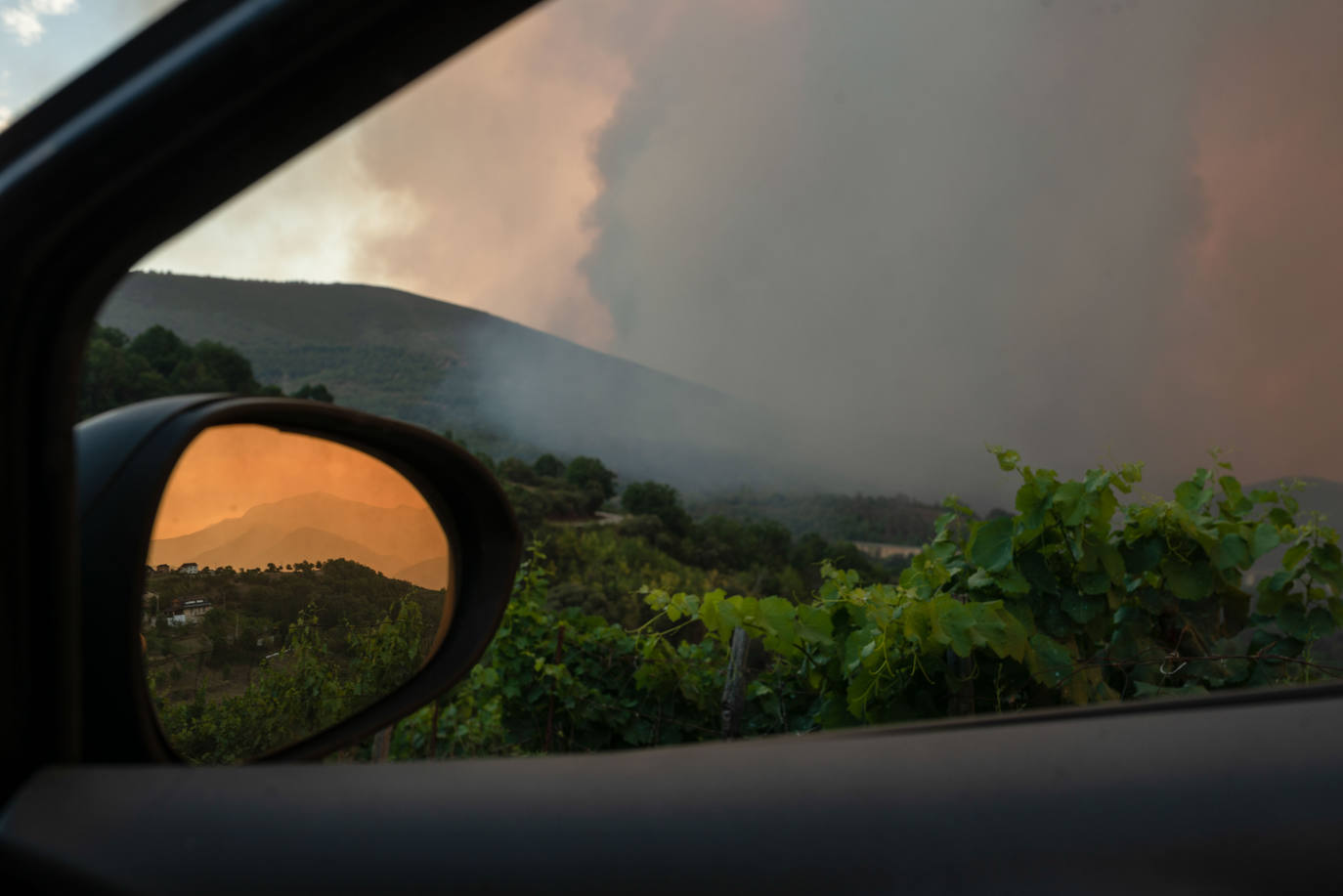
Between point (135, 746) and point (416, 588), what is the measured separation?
1.24 ft

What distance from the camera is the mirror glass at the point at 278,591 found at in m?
0.60

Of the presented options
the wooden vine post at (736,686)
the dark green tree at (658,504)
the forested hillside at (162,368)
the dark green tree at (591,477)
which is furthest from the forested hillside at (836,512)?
the wooden vine post at (736,686)

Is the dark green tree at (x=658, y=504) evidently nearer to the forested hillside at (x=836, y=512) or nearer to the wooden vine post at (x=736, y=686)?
the forested hillside at (x=836, y=512)

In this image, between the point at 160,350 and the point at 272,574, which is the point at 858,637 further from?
the point at 160,350

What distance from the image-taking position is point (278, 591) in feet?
2.34

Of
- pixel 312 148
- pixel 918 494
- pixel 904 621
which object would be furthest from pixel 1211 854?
pixel 918 494

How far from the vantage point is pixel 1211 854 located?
430 mm

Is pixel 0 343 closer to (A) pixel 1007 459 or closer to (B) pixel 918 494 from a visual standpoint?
(A) pixel 1007 459

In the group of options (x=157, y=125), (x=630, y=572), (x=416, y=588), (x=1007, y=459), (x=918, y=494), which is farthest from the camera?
(x=918, y=494)

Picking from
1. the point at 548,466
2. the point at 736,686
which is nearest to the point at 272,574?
the point at 736,686

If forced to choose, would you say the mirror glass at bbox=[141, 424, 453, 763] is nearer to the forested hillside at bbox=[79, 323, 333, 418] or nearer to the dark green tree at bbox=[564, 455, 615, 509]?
the forested hillside at bbox=[79, 323, 333, 418]

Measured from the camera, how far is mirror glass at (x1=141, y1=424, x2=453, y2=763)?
1.96 ft

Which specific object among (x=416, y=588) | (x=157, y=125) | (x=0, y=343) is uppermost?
(x=157, y=125)

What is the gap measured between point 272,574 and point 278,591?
0.06ft
